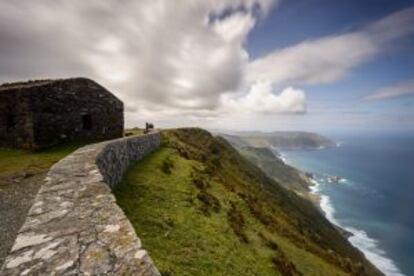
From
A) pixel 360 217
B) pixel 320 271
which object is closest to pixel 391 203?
pixel 360 217

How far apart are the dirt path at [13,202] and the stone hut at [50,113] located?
8901 millimetres

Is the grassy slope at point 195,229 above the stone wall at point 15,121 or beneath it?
beneath

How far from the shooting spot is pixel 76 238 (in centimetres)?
467

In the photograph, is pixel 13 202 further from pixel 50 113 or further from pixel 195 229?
pixel 50 113

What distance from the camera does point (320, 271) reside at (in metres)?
18.8

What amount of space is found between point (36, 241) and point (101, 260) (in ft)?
4.39

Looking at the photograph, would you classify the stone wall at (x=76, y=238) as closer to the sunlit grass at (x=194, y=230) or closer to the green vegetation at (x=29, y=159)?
the sunlit grass at (x=194, y=230)

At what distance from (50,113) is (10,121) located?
320 cm

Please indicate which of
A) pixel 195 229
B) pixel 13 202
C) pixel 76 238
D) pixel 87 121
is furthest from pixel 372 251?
pixel 76 238

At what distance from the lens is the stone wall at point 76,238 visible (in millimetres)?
3906

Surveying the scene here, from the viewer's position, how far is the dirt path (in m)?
8.01

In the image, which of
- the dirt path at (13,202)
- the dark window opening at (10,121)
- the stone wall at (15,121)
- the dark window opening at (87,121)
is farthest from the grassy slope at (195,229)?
the dark window opening at (10,121)

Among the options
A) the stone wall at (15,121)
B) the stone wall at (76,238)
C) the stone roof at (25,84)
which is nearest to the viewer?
the stone wall at (76,238)

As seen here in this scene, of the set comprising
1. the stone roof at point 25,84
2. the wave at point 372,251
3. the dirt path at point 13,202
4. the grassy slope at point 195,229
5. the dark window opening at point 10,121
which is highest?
the stone roof at point 25,84
